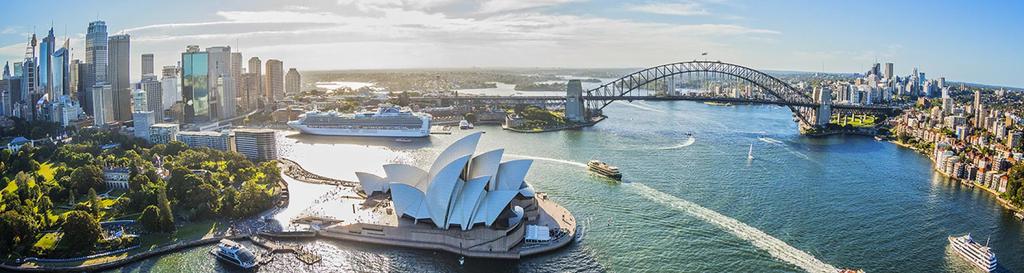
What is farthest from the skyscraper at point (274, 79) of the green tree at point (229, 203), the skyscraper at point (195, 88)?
the green tree at point (229, 203)

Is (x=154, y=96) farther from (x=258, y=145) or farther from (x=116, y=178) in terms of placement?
(x=116, y=178)

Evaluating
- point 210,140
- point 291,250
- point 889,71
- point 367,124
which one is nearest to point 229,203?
point 291,250

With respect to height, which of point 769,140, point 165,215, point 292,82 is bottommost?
point 165,215

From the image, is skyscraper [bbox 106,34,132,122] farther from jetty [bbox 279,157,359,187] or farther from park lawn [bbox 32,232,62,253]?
park lawn [bbox 32,232,62,253]

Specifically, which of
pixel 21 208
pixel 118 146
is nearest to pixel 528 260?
pixel 21 208

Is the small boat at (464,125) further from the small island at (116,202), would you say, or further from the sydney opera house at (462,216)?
the sydney opera house at (462,216)

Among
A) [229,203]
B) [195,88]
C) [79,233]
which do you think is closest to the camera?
[79,233]
